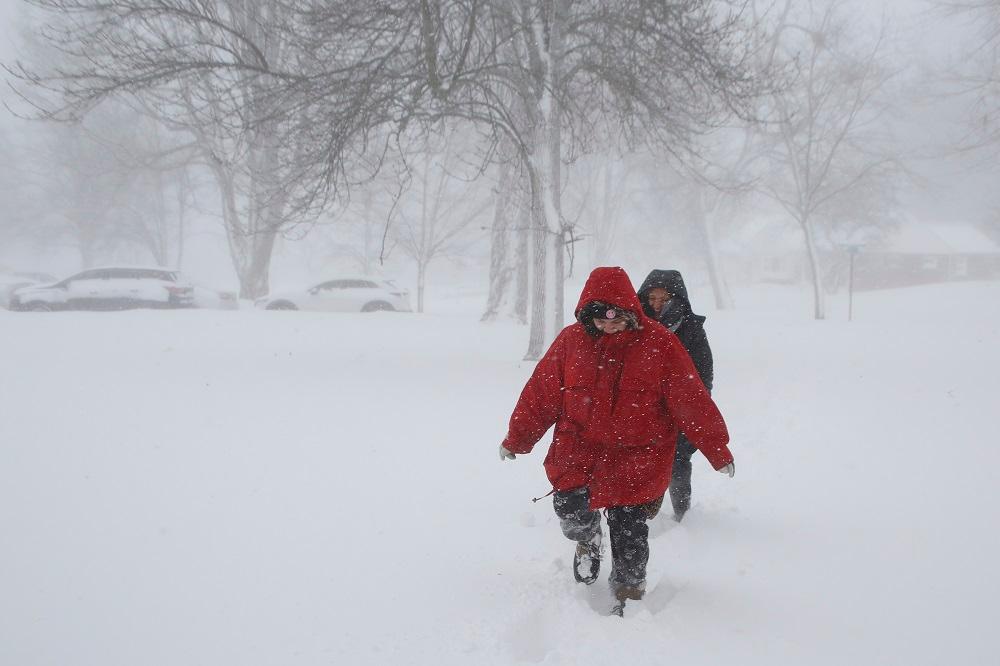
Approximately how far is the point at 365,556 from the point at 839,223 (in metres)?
30.1

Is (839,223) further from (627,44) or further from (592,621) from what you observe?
(592,621)

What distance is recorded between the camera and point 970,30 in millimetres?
13164

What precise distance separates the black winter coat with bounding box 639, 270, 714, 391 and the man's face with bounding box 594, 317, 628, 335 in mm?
1058

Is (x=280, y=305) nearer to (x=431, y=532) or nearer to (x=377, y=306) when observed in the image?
(x=377, y=306)

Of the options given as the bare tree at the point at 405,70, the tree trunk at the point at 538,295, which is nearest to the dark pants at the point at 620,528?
the bare tree at the point at 405,70

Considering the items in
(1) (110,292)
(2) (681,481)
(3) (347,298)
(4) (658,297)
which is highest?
(1) (110,292)

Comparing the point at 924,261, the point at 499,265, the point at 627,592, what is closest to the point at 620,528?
the point at 627,592

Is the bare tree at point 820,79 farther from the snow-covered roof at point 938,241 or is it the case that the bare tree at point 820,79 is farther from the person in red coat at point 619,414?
the snow-covered roof at point 938,241

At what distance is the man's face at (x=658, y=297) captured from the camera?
380cm

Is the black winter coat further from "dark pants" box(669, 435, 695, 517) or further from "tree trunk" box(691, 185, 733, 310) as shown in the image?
"tree trunk" box(691, 185, 733, 310)

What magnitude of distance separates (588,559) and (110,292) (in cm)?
1927

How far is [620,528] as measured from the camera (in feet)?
9.51

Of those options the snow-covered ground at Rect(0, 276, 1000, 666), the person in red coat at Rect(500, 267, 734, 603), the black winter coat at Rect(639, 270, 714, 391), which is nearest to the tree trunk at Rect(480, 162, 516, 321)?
the snow-covered ground at Rect(0, 276, 1000, 666)

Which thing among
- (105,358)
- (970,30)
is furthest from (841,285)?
(105,358)
